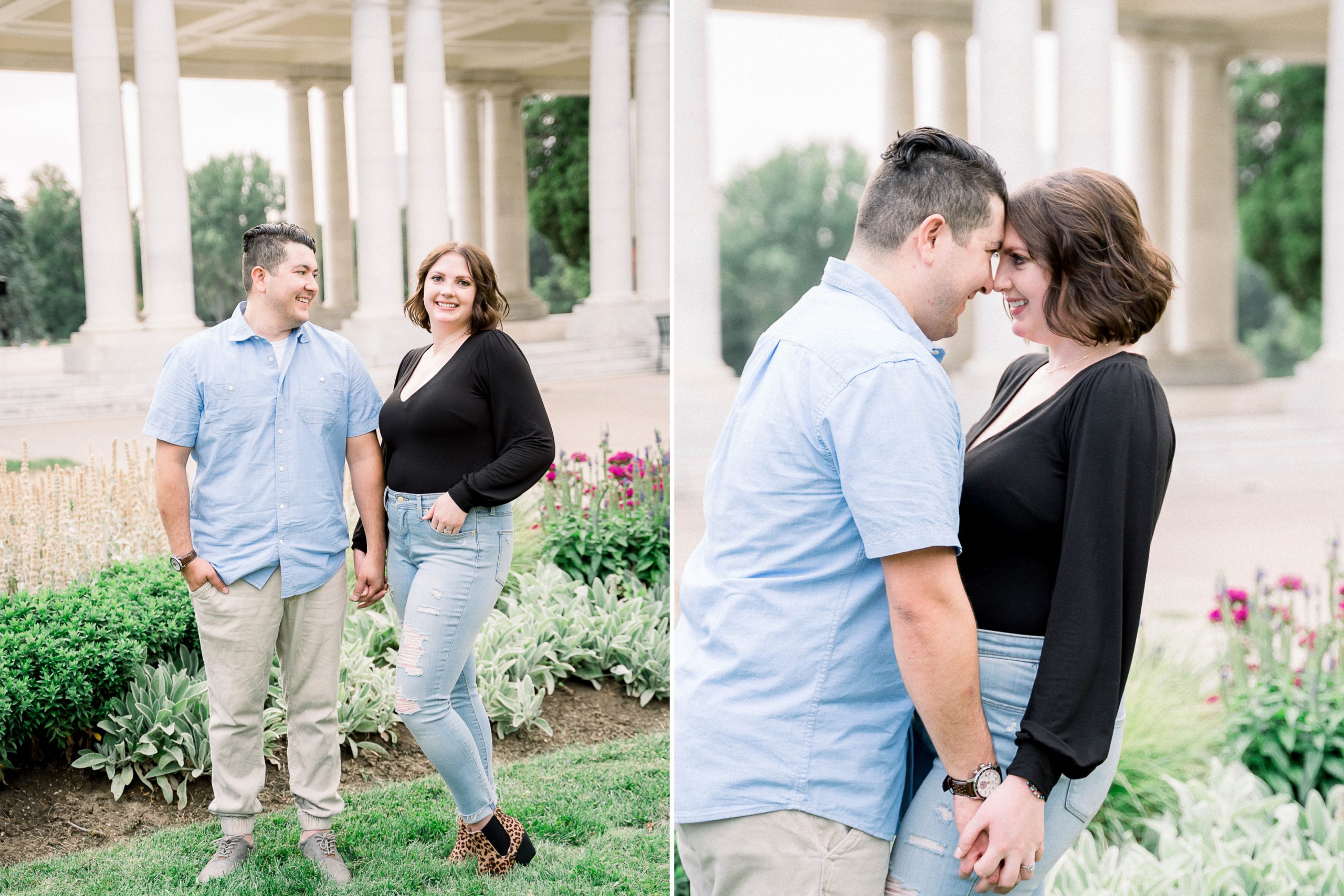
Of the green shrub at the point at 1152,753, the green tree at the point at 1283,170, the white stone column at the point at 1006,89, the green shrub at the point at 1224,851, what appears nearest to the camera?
the green shrub at the point at 1224,851

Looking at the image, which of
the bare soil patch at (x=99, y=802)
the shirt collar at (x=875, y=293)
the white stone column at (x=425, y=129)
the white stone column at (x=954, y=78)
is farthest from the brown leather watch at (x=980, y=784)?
the white stone column at (x=954, y=78)

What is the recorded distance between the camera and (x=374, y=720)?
14.8 feet

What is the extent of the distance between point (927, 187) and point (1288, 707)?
352cm

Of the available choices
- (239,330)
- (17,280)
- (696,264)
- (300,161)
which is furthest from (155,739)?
(300,161)

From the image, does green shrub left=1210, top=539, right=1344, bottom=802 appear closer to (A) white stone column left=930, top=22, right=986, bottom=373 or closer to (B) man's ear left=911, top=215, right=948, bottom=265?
(B) man's ear left=911, top=215, right=948, bottom=265

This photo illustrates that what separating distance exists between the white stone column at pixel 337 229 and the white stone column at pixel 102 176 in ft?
25.6

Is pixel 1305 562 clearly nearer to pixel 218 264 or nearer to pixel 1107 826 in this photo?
pixel 1107 826

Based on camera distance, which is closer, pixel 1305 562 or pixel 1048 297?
pixel 1048 297

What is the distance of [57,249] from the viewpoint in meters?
18.6

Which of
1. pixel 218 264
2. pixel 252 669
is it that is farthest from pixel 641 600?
pixel 218 264

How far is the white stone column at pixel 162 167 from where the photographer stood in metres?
10.8

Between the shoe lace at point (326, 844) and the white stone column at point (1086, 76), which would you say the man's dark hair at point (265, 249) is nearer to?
the shoe lace at point (326, 844)

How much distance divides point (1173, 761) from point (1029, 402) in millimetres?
2916

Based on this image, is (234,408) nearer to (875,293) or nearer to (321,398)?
(321,398)
